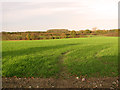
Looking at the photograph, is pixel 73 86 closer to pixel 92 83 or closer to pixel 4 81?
pixel 92 83

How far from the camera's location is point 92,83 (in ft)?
17.3

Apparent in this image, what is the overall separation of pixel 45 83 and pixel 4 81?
2043 millimetres

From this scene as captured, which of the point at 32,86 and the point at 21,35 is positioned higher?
the point at 21,35

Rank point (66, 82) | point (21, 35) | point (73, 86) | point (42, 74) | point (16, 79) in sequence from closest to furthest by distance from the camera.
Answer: point (73, 86), point (66, 82), point (16, 79), point (42, 74), point (21, 35)

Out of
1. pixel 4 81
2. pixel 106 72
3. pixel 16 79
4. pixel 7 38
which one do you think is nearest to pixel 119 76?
pixel 106 72

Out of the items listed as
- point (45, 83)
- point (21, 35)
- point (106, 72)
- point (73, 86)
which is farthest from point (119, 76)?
point (21, 35)

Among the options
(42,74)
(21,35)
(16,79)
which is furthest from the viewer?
(21,35)

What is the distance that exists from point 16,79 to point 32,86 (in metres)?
1.22

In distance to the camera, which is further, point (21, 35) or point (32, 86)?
point (21, 35)

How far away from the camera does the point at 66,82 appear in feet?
17.8

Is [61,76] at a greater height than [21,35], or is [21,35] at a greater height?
[21,35]

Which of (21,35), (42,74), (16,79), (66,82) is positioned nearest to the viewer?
(66,82)

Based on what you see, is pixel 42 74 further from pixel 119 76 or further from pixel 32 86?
pixel 119 76

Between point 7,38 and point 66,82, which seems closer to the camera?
point 66,82
